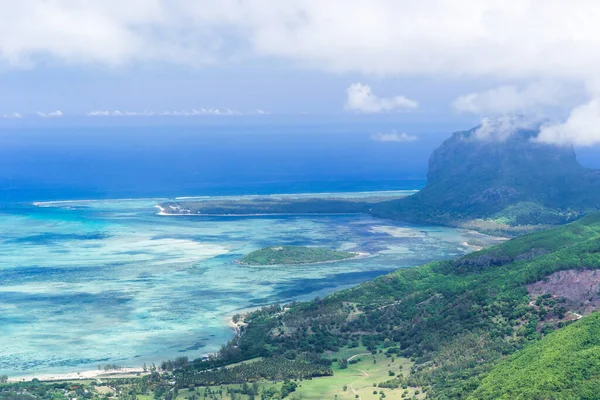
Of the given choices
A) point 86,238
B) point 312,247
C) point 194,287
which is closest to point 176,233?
point 86,238

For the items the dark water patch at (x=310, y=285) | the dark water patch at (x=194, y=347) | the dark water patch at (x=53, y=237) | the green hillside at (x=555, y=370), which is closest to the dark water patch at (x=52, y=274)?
the dark water patch at (x=53, y=237)

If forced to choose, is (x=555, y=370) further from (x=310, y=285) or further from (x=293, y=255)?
(x=293, y=255)

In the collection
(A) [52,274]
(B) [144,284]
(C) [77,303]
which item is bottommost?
(C) [77,303]

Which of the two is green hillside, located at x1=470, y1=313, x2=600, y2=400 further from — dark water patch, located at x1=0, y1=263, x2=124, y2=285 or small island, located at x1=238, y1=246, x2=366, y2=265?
dark water patch, located at x1=0, y1=263, x2=124, y2=285

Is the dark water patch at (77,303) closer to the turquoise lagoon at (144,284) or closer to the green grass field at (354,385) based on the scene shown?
the turquoise lagoon at (144,284)

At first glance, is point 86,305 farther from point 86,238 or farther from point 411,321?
point 86,238

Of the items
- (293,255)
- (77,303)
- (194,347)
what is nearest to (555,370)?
(194,347)

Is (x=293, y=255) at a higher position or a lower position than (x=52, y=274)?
lower

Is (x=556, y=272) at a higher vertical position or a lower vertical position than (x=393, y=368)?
higher
